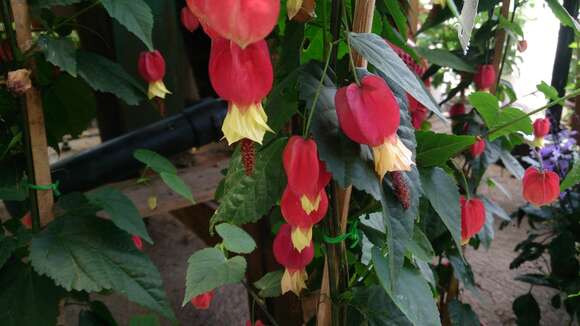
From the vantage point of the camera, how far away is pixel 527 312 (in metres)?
1.31

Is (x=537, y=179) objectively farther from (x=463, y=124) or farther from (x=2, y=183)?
(x=2, y=183)

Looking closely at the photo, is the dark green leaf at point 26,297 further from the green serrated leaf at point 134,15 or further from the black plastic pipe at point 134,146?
the black plastic pipe at point 134,146

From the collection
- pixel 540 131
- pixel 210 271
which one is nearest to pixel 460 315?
pixel 540 131

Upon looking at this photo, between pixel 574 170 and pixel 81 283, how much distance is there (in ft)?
2.60

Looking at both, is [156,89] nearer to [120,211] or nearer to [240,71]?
[120,211]

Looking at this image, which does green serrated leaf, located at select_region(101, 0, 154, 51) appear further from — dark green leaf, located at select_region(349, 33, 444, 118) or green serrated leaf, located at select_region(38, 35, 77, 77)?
dark green leaf, located at select_region(349, 33, 444, 118)

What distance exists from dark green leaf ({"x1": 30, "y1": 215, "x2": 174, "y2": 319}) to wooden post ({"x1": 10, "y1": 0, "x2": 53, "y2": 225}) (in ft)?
0.25

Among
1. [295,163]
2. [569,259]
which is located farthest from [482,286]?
[295,163]

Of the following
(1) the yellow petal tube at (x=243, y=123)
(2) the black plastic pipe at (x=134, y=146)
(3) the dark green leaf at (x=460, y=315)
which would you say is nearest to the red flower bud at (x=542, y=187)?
(3) the dark green leaf at (x=460, y=315)

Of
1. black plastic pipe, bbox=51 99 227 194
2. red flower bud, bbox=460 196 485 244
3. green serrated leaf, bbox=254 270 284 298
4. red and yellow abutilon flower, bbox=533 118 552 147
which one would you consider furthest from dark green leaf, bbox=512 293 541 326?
black plastic pipe, bbox=51 99 227 194

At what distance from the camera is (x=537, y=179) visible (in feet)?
2.80

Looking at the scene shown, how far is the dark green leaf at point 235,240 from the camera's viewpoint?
2.38 ft

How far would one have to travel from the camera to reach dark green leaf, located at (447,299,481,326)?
42.1 inches

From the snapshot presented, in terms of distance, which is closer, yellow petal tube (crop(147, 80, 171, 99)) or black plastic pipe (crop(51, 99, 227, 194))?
yellow petal tube (crop(147, 80, 171, 99))
